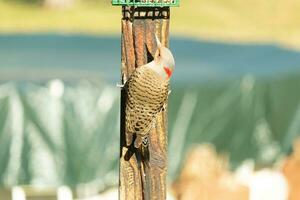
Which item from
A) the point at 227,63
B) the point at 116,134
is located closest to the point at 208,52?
the point at 227,63

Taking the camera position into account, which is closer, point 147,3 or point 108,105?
point 147,3

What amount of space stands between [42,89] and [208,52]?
87.3 inches

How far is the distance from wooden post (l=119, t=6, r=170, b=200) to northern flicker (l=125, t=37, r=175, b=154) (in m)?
0.02

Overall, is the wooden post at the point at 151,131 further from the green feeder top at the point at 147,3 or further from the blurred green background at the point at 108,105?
the blurred green background at the point at 108,105

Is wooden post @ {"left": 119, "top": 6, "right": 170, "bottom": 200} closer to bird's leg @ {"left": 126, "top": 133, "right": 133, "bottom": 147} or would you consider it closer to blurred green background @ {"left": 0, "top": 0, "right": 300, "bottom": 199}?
bird's leg @ {"left": 126, "top": 133, "right": 133, "bottom": 147}

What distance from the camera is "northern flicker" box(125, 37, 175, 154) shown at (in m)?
2.50

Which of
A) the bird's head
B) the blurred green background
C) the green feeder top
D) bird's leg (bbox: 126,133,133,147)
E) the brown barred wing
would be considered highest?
the green feeder top

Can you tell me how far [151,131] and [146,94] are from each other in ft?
0.32

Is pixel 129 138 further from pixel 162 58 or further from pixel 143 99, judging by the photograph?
pixel 162 58

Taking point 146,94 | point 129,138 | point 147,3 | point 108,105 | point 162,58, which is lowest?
point 108,105

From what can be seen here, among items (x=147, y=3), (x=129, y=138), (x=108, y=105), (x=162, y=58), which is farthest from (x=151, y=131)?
(x=108, y=105)

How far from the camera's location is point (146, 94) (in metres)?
2.56

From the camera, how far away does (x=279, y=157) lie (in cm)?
592

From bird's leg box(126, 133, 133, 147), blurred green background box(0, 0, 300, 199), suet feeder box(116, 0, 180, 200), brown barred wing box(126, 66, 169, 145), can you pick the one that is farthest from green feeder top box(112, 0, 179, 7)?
blurred green background box(0, 0, 300, 199)
